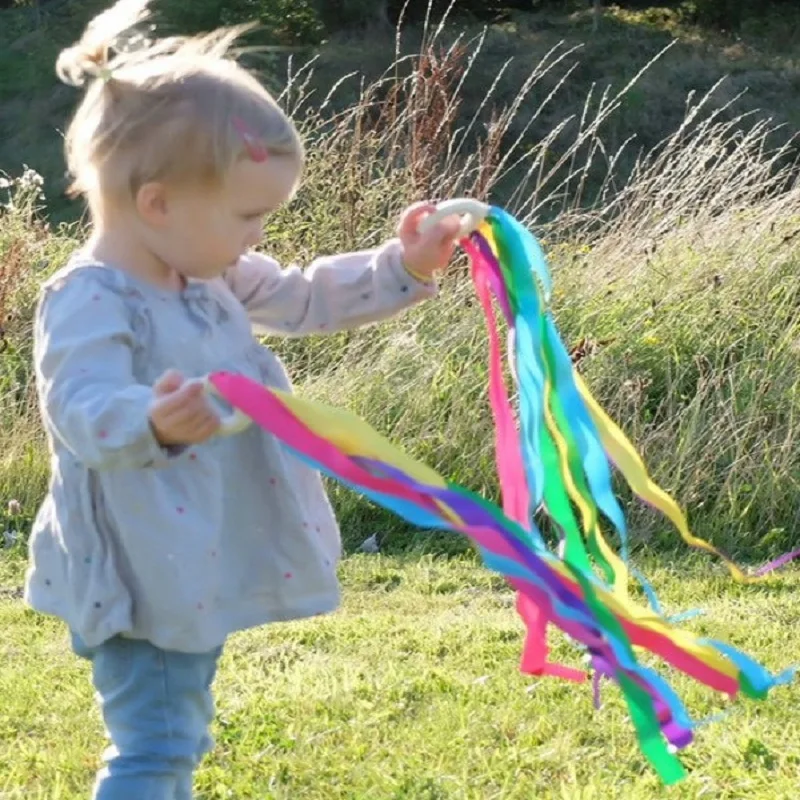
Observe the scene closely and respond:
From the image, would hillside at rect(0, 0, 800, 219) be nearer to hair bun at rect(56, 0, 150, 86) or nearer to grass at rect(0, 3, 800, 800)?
grass at rect(0, 3, 800, 800)

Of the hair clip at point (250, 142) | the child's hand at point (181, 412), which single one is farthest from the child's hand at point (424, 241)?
the child's hand at point (181, 412)

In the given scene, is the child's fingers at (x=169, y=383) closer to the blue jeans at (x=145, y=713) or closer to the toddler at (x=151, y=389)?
the toddler at (x=151, y=389)

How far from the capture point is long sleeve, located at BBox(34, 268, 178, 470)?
1991 millimetres

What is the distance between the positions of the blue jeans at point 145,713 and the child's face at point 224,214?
0.63 metres

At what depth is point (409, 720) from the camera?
137 inches

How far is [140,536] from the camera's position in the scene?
2.25m

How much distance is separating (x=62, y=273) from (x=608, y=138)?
884 inches

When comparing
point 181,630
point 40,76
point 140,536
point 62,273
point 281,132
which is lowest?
point 40,76

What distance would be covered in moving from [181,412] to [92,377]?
247mm

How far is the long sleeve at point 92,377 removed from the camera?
199 cm

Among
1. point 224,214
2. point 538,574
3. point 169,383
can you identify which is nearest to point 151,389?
point 169,383

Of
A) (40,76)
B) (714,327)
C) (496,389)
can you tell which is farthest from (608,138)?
A: (496,389)

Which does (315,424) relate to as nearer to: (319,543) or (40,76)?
(319,543)

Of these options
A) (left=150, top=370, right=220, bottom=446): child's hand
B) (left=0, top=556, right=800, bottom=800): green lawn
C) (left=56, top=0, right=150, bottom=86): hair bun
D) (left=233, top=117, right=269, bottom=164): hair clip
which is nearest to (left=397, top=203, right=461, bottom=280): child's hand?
(left=233, top=117, right=269, bottom=164): hair clip
